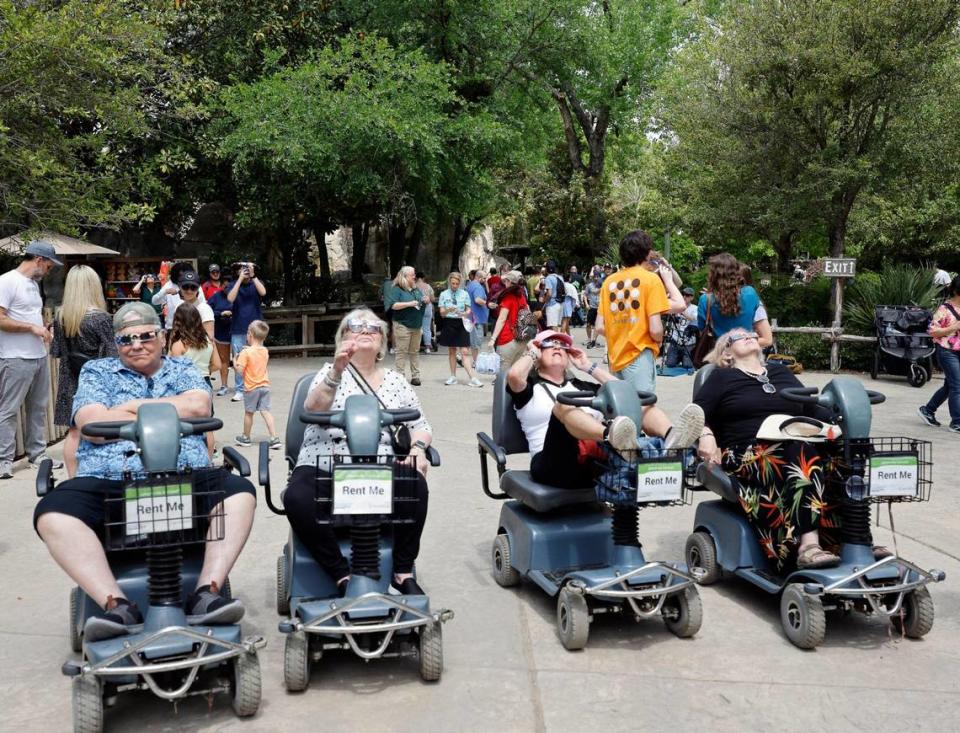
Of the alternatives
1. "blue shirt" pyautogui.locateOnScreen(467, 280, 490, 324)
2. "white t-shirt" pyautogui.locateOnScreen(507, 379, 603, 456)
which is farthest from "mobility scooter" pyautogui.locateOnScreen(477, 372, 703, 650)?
"blue shirt" pyautogui.locateOnScreen(467, 280, 490, 324)

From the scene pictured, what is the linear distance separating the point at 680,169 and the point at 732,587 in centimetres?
1905

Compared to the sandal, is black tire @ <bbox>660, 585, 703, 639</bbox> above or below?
below

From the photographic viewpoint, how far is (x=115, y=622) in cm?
362

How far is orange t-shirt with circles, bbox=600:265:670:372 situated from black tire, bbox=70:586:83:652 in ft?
12.3

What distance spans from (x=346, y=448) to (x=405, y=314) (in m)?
8.23

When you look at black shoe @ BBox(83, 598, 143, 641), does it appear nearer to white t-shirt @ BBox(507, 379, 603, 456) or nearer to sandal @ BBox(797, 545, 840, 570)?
white t-shirt @ BBox(507, 379, 603, 456)

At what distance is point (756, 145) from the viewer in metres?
16.8

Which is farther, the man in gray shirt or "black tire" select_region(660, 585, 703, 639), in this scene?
the man in gray shirt

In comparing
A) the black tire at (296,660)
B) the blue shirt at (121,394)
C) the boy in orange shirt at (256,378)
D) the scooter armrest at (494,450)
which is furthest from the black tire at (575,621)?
the boy in orange shirt at (256,378)

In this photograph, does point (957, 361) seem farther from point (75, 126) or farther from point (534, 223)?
point (534, 223)

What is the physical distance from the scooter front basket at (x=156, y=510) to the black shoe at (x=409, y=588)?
0.87 m

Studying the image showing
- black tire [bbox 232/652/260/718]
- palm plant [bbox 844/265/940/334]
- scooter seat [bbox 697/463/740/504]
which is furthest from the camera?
palm plant [bbox 844/265/940/334]

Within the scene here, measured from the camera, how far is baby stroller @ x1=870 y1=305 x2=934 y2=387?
13367mm

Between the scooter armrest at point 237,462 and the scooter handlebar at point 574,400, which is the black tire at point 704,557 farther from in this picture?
the scooter armrest at point 237,462
